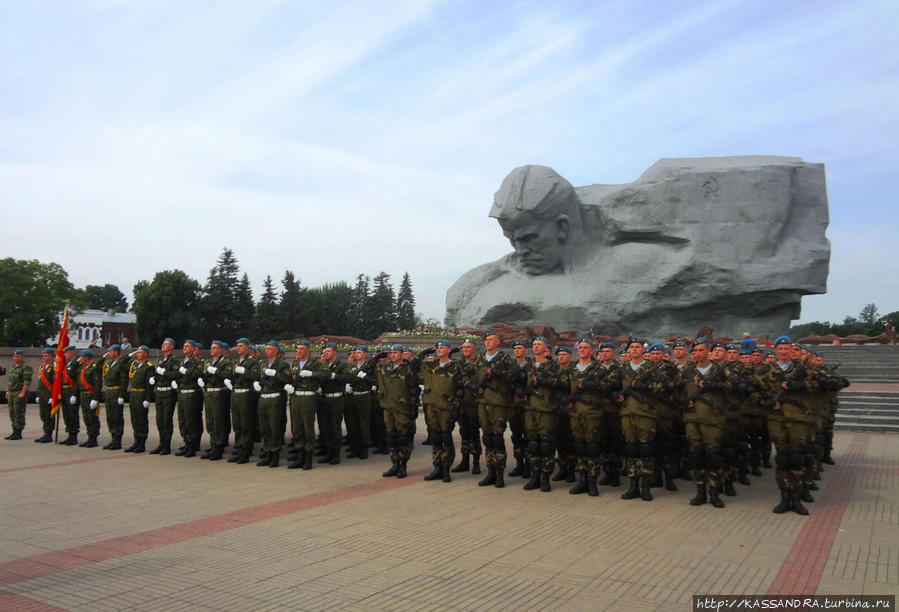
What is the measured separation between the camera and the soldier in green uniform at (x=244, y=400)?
8852 mm

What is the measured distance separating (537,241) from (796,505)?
56.6 ft

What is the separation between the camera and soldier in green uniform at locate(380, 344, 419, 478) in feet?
25.4

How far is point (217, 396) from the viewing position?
9.15 metres

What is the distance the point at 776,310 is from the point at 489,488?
59.5 feet

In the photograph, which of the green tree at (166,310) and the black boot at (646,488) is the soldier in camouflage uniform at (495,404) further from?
the green tree at (166,310)

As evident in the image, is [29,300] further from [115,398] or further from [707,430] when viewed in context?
[707,430]

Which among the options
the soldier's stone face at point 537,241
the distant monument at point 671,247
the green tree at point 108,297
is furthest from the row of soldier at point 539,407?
the green tree at point 108,297

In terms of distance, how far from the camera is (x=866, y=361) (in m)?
18.4

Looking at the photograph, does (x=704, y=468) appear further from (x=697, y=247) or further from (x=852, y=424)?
(x=697, y=247)

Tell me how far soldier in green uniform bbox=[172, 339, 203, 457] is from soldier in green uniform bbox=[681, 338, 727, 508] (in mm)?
6540

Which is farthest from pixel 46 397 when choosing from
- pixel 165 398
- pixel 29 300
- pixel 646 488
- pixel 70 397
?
pixel 29 300

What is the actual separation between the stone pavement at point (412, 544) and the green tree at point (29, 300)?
3033cm

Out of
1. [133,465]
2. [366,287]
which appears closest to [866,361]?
[133,465]

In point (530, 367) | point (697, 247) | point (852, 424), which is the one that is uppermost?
point (697, 247)
